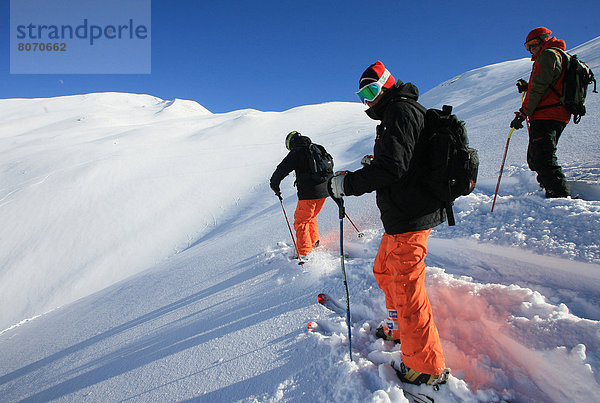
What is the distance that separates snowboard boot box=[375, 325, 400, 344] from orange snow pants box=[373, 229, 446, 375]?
30 cm

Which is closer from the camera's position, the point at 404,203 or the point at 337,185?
the point at 404,203

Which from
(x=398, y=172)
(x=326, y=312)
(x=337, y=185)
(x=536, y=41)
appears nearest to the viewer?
(x=398, y=172)

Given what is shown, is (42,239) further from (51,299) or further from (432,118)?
(432,118)

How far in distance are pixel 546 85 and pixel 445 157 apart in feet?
7.31

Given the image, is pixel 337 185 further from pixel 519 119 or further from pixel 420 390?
pixel 519 119

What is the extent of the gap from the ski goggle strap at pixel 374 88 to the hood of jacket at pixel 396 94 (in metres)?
0.05

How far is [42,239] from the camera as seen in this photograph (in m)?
8.12

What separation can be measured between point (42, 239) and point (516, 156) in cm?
1146

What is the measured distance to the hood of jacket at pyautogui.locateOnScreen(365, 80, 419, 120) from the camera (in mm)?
1698

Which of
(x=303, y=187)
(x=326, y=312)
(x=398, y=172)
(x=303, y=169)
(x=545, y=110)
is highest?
(x=545, y=110)

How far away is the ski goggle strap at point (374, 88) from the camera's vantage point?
1.76m

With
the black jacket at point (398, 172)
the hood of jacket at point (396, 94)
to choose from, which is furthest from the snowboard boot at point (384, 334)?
the hood of jacket at point (396, 94)

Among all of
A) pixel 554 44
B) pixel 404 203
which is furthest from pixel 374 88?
pixel 554 44

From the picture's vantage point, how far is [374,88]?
5.78ft
